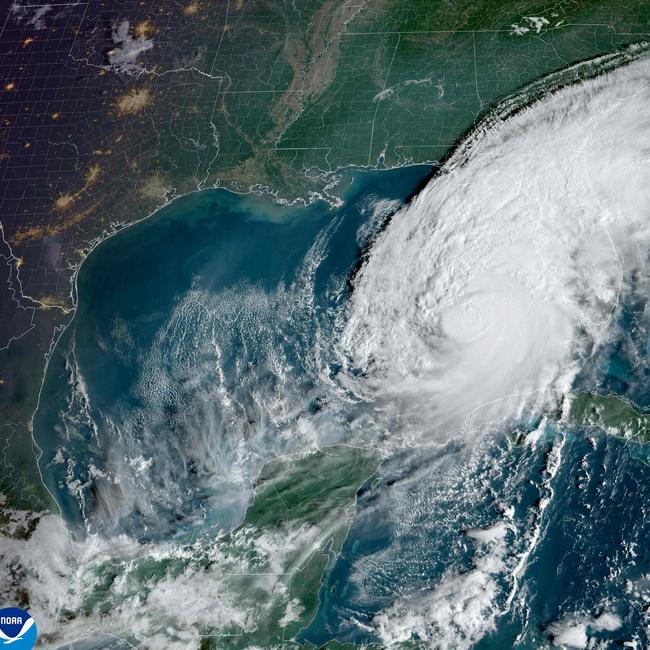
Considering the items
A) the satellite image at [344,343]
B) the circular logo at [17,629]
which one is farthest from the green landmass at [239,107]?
the circular logo at [17,629]

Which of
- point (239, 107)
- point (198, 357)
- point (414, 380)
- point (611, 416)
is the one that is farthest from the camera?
point (239, 107)

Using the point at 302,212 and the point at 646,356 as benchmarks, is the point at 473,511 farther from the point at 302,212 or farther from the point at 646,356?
the point at 302,212

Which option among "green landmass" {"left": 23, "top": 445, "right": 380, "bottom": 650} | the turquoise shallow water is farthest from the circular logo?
the turquoise shallow water

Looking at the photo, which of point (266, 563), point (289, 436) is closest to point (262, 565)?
point (266, 563)

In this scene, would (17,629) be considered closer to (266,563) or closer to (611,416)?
(266,563)

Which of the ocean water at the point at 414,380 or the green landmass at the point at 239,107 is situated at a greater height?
the green landmass at the point at 239,107

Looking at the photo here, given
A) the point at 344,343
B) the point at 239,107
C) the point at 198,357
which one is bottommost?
the point at 344,343

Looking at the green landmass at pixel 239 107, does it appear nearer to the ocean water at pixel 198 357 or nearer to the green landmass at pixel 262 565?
the ocean water at pixel 198 357
